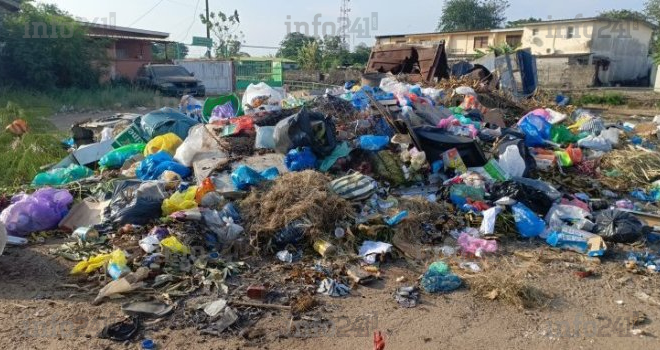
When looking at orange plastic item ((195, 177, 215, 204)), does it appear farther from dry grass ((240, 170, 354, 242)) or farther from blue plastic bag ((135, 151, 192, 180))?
blue plastic bag ((135, 151, 192, 180))

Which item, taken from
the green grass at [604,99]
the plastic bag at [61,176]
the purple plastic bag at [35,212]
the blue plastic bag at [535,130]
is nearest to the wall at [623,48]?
the green grass at [604,99]

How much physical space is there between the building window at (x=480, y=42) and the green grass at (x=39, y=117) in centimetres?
2504

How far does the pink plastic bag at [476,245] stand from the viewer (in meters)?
4.08

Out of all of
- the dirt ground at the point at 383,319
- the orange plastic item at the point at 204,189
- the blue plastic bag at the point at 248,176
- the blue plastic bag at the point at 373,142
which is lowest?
the dirt ground at the point at 383,319

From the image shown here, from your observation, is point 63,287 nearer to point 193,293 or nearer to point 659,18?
point 193,293

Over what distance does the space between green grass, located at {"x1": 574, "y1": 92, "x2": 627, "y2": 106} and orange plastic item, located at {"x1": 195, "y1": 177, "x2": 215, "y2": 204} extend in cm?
1634

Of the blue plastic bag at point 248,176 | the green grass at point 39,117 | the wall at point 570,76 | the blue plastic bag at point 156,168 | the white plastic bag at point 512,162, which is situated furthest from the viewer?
the wall at point 570,76

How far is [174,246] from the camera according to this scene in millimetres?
3764

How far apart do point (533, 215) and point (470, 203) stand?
0.58 meters

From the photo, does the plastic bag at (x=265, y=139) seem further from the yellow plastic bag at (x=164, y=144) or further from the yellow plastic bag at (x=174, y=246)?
the yellow plastic bag at (x=174, y=246)

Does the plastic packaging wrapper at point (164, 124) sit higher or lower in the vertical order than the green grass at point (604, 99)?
lower

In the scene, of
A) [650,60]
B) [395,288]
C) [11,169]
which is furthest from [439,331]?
[650,60]

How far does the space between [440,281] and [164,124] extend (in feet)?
15.4

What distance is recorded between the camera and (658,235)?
14.4 ft
